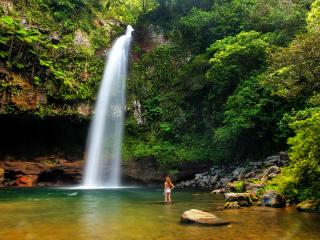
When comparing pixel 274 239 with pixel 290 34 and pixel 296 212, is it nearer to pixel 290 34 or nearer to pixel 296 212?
pixel 296 212

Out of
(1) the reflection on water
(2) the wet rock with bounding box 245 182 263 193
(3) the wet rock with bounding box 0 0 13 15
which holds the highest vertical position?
(3) the wet rock with bounding box 0 0 13 15

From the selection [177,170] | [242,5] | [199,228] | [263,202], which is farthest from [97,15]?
[199,228]

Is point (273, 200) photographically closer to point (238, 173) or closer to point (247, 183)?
point (247, 183)

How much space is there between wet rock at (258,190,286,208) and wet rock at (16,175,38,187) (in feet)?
74.6

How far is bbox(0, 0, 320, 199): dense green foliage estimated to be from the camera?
99.6 ft

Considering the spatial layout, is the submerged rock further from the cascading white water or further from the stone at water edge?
the cascading white water

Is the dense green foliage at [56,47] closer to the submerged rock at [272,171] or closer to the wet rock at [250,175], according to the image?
the wet rock at [250,175]

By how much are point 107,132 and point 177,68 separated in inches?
399

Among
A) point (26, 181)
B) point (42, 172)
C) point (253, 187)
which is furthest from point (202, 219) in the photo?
point (42, 172)

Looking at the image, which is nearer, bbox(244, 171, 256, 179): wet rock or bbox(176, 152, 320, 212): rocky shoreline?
bbox(176, 152, 320, 212): rocky shoreline

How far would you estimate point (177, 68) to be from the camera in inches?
1571

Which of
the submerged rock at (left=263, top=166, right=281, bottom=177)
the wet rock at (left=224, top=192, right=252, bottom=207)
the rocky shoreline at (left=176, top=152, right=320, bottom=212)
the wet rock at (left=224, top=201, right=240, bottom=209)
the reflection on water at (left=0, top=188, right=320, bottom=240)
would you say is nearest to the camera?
the reflection on water at (left=0, top=188, right=320, bottom=240)

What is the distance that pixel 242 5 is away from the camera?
124 ft

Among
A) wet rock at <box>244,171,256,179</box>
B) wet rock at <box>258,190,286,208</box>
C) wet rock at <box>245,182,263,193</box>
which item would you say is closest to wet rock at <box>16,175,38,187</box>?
wet rock at <box>244,171,256,179</box>
